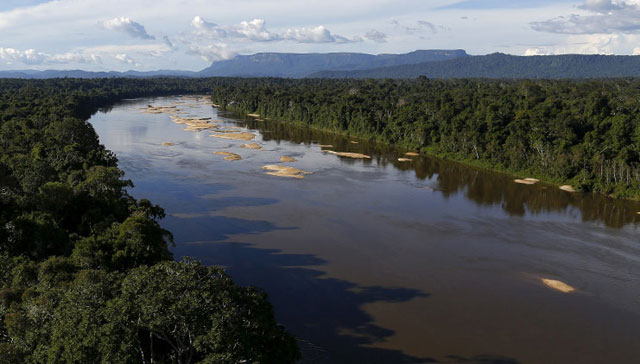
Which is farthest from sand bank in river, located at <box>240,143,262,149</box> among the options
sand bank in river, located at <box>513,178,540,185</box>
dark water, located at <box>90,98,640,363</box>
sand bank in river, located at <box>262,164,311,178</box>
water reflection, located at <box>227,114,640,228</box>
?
sand bank in river, located at <box>513,178,540,185</box>

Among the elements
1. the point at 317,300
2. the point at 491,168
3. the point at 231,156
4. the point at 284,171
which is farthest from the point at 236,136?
the point at 317,300

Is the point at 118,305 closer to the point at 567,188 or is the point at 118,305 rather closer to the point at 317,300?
the point at 317,300

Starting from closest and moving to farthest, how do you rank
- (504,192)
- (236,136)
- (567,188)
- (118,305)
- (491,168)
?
(118,305) < (504,192) < (567,188) < (491,168) < (236,136)

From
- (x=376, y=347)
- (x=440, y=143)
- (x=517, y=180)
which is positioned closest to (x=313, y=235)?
(x=376, y=347)

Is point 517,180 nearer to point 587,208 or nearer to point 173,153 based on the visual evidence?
point 587,208

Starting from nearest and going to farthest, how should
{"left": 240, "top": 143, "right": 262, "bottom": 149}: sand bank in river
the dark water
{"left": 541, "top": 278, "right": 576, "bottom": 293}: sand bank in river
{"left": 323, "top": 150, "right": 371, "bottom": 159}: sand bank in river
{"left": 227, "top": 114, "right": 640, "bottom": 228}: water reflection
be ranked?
the dark water → {"left": 541, "top": 278, "right": 576, "bottom": 293}: sand bank in river → {"left": 227, "top": 114, "right": 640, "bottom": 228}: water reflection → {"left": 323, "top": 150, "right": 371, "bottom": 159}: sand bank in river → {"left": 240, "top": 143, "right": 262, "bottom": 149}: sand bank in river

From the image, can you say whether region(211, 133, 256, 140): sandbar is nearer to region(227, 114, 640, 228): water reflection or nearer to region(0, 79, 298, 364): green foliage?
region(227, 114, 640, 228): water reflection

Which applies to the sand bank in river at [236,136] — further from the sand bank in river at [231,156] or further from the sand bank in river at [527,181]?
the sand bank in river at [527,181]
